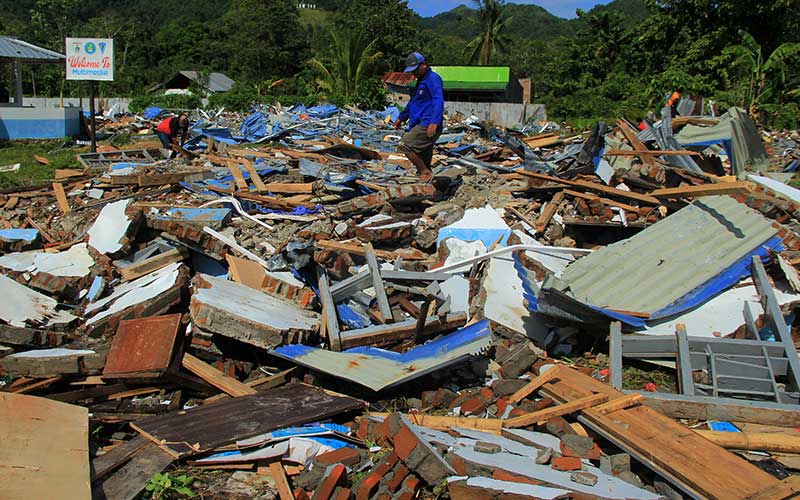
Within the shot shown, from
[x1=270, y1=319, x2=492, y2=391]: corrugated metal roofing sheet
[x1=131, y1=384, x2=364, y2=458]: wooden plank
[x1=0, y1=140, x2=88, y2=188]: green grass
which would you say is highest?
[x1=270, y1=319, x2=492, y2=391]: corrugated metal roofing sheet

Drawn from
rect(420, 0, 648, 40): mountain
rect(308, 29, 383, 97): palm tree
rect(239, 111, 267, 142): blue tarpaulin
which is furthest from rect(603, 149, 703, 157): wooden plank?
rect(420, 0, 648, 40): mountain

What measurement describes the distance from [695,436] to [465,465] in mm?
1314

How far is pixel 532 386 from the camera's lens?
4207 millimetres

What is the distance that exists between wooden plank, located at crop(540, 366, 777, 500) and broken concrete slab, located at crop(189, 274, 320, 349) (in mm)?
2020

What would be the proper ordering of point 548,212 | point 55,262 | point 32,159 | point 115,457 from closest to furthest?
point 115,457
point 55,262
point 548,212
point 32,159

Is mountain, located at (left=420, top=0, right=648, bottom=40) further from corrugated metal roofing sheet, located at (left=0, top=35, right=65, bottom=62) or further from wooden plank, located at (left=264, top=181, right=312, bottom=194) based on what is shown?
wooden plank, located at (left=264, top=181, right=312, bottom=194)

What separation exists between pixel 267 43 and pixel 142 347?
3790cm

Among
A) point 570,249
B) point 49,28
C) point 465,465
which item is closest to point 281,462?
point 465,465

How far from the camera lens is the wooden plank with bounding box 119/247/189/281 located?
5930mm

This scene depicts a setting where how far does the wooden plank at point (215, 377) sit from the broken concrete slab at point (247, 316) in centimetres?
25

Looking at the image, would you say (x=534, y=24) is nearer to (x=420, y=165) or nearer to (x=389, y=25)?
(x=389, y=25)

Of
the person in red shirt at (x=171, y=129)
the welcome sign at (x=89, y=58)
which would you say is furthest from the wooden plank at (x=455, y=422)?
the welcome sign at (x=89, y=58)

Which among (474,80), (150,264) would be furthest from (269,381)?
(474,80)

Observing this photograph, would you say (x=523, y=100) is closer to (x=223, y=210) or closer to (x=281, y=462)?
(x=223, y=210)
